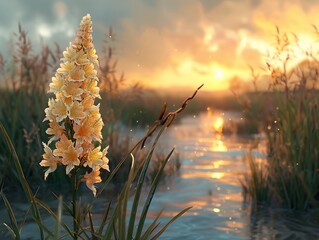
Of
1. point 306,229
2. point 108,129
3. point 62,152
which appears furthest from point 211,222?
point 62,152

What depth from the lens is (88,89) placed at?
3.13 meters

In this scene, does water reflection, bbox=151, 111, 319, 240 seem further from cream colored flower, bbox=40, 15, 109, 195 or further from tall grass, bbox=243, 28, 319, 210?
cream colored flower, bbox=40, 15, 109, 195

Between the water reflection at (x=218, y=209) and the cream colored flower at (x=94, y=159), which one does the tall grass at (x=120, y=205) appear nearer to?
the cream colored flower at (x=94, y=159)

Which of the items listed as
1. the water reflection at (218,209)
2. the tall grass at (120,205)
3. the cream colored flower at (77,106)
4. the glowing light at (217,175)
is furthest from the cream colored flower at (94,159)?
the glowing light at (217,175)

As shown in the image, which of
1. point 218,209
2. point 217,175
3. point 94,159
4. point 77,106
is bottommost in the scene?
point 218,209

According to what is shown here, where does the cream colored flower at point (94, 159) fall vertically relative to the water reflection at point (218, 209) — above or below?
above

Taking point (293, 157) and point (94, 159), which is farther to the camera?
point (293, 157)

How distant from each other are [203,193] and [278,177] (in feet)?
4.10

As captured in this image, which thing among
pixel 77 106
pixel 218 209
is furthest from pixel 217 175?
pixel 77 106

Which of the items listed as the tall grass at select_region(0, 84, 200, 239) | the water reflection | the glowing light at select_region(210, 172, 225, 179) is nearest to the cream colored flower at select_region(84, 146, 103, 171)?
the tall grass at select_region(0, 84, 200, 239)

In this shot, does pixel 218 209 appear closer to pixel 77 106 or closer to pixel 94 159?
pixel 94 159

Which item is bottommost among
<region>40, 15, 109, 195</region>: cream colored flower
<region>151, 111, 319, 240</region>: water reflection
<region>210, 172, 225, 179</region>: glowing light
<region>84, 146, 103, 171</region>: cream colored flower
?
<region>151, 111, 319, 240</region>: water reflection

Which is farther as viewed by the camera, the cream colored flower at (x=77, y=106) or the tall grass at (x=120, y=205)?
the tall grass at (x=120, y=205)

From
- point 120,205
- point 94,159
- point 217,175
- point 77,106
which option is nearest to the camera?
point 77,106
